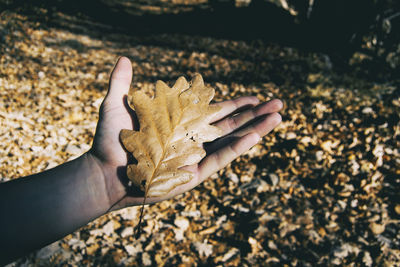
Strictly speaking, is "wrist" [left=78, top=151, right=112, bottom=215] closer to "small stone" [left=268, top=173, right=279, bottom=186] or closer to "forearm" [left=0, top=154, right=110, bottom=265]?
"forearm" [left=0, top=154, right=110, bottom=265]

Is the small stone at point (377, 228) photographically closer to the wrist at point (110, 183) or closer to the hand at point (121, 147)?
the hand at point (121, 147)

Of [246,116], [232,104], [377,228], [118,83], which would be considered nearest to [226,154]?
[246,116]

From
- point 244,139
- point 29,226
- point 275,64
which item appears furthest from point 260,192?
point 275,64

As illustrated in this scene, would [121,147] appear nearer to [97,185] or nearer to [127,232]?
[97,185]

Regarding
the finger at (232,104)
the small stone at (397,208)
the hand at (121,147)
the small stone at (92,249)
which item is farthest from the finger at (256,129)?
the small stone at (397,208)

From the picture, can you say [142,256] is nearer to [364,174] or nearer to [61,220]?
[61,220]

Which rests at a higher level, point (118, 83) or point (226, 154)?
point (118, 83)

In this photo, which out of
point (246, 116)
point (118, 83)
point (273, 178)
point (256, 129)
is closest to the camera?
point (118, 83)

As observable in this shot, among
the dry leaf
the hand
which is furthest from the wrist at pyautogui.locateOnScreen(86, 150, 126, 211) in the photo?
the dry leaf
